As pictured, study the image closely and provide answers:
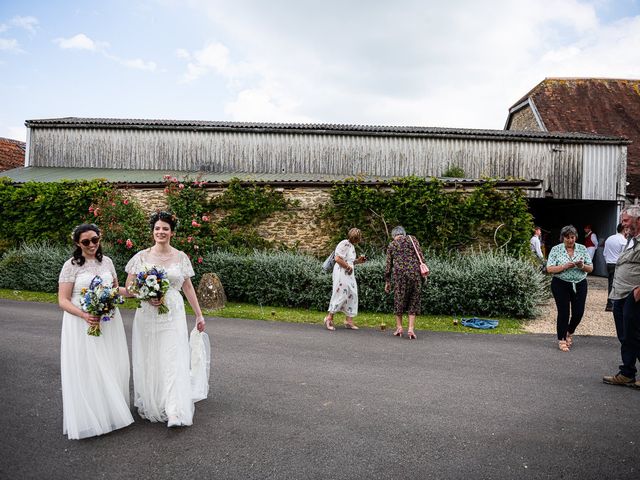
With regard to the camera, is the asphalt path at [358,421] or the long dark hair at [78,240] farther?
the long dark hair at [78,240]

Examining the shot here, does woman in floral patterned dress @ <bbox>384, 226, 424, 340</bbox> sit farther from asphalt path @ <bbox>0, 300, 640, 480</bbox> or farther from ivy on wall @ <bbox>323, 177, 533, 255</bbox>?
ivy on wall @ <bbox>323, 177, 533, 255</bbox>

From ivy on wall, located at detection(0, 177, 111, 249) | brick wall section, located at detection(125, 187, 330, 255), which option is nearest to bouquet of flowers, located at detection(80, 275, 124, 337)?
brick wall section, located at detection(125, 187, 330, 255)

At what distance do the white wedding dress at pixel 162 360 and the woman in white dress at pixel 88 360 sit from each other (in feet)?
0.54

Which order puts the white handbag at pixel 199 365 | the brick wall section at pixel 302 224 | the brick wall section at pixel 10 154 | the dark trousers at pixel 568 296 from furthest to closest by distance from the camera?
the brick wall section at pixel 10 154 → the brick wall section at pixel 302 224 → the dark trousers at pixel 568 296 → the white handbag at pixel 199 365

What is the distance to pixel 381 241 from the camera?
13.6 meters

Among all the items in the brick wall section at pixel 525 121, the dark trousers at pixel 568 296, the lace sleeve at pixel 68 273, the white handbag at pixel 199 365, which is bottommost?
the white handbag at pixel 199 365

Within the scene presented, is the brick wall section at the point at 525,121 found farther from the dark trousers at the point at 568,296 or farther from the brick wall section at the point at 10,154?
the brick wall section at the point at 10,154

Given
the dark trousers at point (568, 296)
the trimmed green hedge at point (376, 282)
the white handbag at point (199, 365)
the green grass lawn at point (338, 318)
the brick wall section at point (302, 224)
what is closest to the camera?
the white handbag at point (199, 365)

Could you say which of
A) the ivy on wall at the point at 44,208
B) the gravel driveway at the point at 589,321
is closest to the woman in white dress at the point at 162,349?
the gravel driveway at the point at 589,321

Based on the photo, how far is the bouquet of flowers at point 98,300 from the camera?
402cm

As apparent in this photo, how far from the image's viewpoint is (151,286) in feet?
13.8

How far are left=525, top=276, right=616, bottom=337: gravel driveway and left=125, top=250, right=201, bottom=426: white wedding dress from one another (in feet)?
23.9

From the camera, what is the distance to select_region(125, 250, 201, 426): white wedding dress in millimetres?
4258

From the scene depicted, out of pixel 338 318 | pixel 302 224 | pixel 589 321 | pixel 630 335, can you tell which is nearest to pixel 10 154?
pixel 302 224
